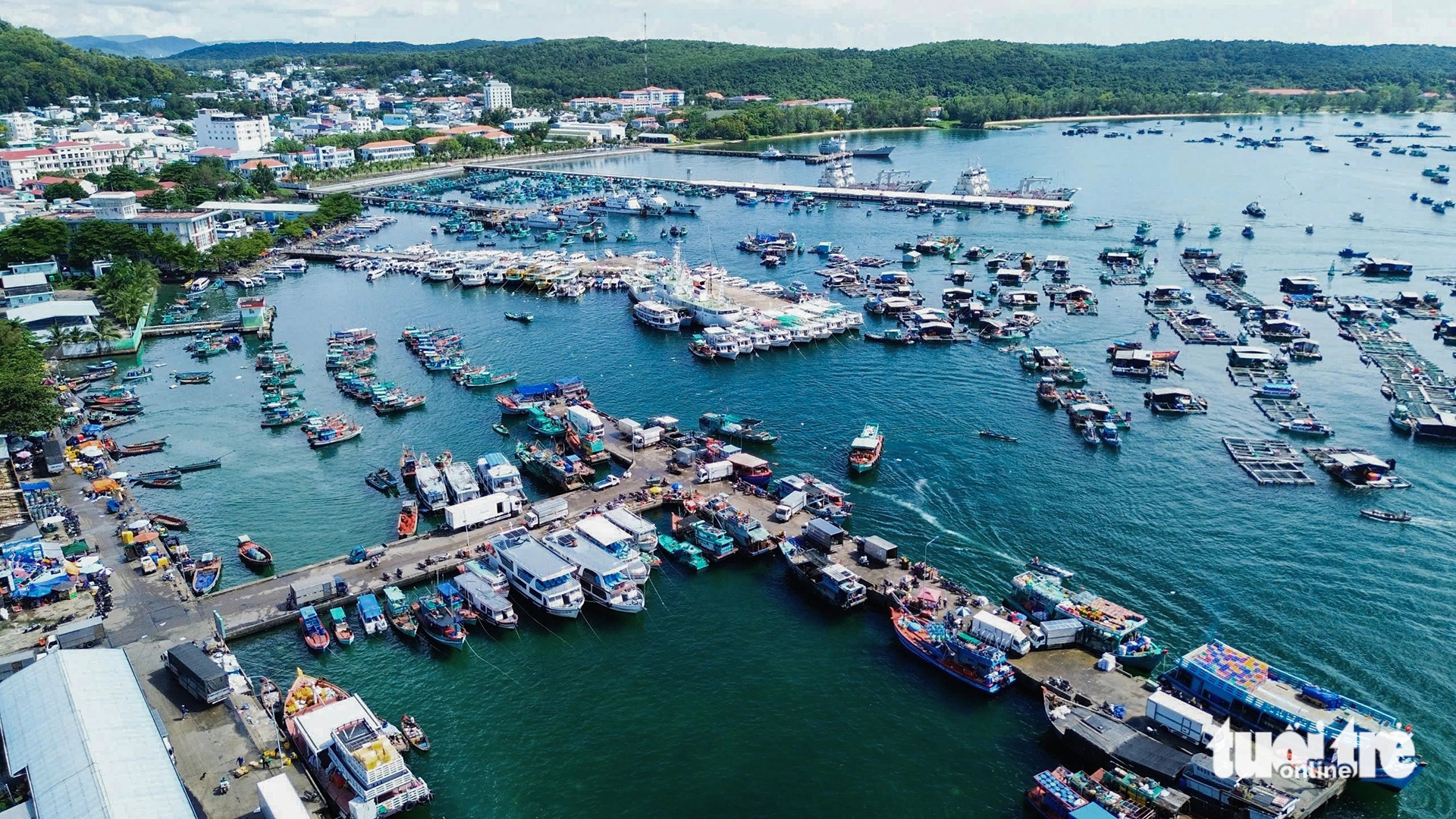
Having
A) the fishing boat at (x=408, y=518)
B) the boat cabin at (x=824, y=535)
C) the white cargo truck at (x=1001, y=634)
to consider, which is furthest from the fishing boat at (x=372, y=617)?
the white cargo truck at (x=1001, y=634)

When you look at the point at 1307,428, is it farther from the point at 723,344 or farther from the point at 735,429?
the point at 723,344

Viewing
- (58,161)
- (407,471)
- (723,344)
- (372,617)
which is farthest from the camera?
(58,161)

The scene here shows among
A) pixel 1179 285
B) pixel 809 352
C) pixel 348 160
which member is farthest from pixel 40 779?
pixel 348 160

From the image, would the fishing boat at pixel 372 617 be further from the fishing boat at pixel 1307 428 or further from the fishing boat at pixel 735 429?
the fishing boat at pixel 1307 428

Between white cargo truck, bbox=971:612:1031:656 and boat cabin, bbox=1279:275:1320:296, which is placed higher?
boat cabin, bbox=1279:275:1320:296

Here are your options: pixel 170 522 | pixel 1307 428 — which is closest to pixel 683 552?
pixel 170 522

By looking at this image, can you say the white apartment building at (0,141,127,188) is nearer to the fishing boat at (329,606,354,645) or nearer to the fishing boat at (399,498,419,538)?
the fishing boat at (399,498,419,538)

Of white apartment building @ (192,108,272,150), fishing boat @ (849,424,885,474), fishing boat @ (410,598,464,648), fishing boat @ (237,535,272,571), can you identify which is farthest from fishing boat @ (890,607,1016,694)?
white apartment building @ (192,108,272,150)
